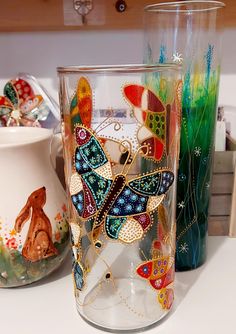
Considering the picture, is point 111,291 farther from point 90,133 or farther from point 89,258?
point 90,133

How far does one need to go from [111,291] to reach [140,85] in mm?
233

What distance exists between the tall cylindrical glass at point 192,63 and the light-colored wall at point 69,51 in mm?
203

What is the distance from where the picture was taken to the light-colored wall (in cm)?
69

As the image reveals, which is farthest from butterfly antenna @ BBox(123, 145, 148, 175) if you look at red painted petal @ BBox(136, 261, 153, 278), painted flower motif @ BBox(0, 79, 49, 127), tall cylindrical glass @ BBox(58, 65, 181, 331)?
painted flower motif @ BBox(0, 79, 49, 127)

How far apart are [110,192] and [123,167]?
0.08 feet

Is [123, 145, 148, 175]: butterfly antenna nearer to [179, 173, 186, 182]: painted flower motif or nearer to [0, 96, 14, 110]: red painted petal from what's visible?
[179, 173, 186, 182]: painted flower motif

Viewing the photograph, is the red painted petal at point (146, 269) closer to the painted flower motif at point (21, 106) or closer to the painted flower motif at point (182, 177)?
the painted flower motif at point (182, 177)

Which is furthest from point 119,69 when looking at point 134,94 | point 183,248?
point 183,248

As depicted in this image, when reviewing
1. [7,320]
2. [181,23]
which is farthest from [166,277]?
[181,23]

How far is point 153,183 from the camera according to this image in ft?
1.30

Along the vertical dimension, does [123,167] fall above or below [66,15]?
below

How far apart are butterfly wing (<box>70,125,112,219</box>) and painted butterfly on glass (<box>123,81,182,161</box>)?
0.04 metres

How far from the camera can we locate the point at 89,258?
0.45 metres

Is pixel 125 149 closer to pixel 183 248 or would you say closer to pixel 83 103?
pixel 83 103
